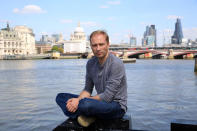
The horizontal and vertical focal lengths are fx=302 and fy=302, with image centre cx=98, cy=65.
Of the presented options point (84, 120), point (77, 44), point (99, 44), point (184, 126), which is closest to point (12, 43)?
point (77, 44)

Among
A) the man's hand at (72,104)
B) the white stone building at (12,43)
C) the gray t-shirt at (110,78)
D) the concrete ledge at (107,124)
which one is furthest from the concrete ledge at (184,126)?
the white stone building at (12,43)

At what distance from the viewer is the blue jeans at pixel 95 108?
303 cm

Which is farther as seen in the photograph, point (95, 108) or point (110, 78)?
point (110, 78)

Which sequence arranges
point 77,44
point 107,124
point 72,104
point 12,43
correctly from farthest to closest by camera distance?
point 77,44
point 12,43
point 107,124
point 72,104

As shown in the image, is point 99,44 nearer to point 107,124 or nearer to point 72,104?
point 72,104

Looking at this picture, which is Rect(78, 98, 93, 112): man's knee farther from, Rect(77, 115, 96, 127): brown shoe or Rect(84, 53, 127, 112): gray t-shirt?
Rect(84, 53, 127, 112): gray t-shirt

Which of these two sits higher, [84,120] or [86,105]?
[86,105]

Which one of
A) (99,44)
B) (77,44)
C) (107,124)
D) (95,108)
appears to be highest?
(77,44)

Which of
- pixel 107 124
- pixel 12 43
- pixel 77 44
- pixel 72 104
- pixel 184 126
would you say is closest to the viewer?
pixel 184 126

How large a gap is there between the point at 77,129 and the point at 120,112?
54cm

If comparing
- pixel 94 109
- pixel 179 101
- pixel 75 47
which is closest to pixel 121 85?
pixel 94 109

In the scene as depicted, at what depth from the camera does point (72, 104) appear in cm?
309

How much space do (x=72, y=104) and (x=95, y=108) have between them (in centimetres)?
24

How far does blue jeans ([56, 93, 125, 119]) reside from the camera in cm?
303
